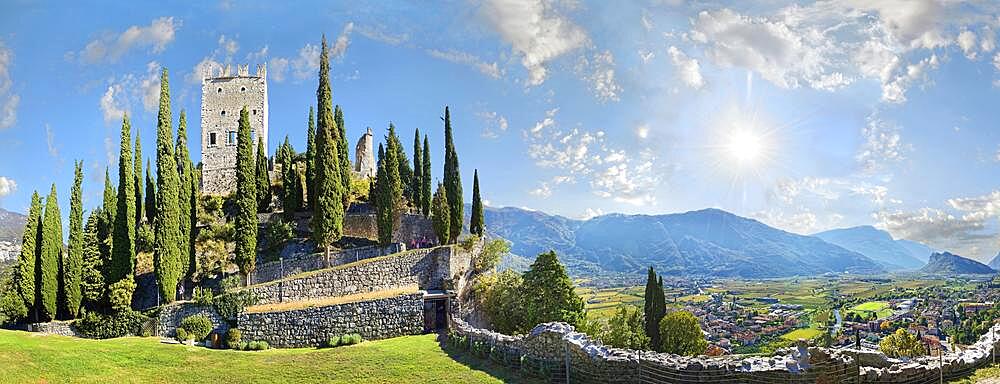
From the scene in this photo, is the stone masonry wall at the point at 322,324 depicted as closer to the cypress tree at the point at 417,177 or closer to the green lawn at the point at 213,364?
the green lawn at the point at 213,364

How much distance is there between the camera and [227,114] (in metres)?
49.3

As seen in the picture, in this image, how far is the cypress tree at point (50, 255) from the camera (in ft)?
101

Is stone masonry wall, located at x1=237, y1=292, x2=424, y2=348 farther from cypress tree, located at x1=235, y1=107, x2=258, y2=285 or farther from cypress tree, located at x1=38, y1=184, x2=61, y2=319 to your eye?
cypress tree, located at x1=38, y1=184, x2=61, y2=319

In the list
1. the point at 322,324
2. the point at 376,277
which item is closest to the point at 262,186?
the point at 376,277

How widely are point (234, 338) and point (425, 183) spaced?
56.5 ft

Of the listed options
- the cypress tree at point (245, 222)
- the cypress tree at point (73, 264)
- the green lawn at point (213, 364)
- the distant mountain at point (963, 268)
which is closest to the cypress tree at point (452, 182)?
the cypress tree at point (245, 222)

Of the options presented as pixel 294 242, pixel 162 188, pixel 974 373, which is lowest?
pixel 974 373

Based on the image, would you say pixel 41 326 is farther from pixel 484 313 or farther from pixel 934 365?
pixel 934 365

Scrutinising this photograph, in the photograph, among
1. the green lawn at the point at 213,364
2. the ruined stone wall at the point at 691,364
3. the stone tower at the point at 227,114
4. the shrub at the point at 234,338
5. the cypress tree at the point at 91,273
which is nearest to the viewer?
the ruined stone wall at the point at 691,364

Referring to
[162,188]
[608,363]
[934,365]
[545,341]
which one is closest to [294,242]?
[162,188]

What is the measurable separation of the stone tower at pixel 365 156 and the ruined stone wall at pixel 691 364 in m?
33.2

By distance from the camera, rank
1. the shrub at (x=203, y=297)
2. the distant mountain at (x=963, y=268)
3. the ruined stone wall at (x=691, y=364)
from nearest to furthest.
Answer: the ruined stone wall at (x=691, y=364) → the shrub at (x=203, y=297) → the distant mountain at (x=963, y=268)

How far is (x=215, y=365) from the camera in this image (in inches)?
877

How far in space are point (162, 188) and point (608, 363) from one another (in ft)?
78.2
